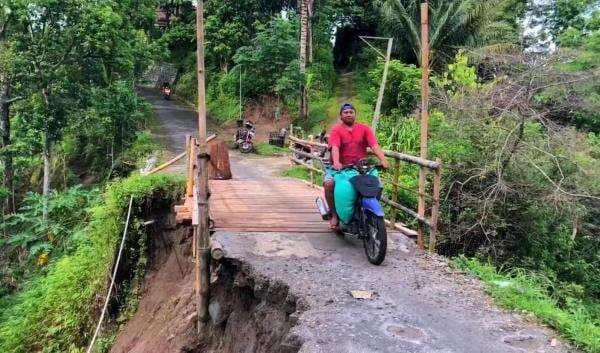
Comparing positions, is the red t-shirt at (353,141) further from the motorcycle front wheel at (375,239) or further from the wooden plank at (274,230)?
the wooden plank at (274,230)

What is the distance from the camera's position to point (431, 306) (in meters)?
4.39

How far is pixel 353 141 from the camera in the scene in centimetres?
613

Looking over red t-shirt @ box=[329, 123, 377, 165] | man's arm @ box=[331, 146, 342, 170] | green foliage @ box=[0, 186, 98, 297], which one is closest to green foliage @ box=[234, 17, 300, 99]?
green foliage @ box=[0, 186, 98, 297]

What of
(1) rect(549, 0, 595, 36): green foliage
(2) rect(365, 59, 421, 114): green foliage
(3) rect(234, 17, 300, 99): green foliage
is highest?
(1) rect(549, 0, 595, 36): green foliage

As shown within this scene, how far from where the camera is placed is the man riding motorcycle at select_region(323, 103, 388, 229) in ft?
19.7

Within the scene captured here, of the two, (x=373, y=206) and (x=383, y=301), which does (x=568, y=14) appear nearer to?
(x=373, y=206)

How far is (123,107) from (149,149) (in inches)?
62.7

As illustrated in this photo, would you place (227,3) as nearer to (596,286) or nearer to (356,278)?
(596,286)

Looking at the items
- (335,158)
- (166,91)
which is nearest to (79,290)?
(335,158)

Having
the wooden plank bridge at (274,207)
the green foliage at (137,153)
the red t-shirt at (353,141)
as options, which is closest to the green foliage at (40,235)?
the green foliage at (137,153)

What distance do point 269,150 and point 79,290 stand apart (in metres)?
9.94

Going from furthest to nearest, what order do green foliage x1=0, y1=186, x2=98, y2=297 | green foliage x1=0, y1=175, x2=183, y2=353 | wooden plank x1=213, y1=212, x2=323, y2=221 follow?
green foliage x1=0, y1=186, x2=98, y2=297
green foliage x1=0, y1=175, x2=183, y2=353
wooden plank x1=213, y1=212, x2=323, y2=221

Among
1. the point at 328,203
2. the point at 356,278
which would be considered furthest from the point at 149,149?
the point at 356,278

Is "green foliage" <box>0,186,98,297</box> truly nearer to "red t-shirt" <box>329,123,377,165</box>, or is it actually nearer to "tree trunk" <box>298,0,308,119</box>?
"red t-shirt" <box>329,123,377,165</box>
